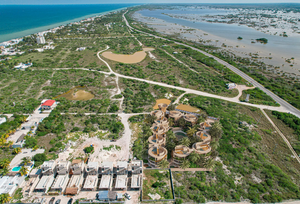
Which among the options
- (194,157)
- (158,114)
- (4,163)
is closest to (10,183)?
(4,163)

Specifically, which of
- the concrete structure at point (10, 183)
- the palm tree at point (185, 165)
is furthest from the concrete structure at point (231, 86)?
the concrete structure at point (10, 183)

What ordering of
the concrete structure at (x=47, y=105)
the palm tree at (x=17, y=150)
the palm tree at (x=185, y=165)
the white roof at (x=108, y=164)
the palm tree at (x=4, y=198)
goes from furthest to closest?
the concrete structure at (x=47, y=105), the palm tree at (x=17, y=150), the palm tree at (x=185, y=165), the white roof at (x=108, y=164), the palm tree at (x=4, y=198)

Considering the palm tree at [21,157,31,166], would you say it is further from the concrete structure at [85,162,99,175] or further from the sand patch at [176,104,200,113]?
the sand patch at [176,104,200,113]

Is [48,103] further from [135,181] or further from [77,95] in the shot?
[135,181]

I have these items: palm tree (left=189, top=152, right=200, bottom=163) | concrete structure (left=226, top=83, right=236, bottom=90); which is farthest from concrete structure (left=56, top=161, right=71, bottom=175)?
concrete structure (left=226, top=83, right=236, bottom=90)

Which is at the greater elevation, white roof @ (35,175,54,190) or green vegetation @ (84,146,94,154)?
white roof @ (35,175,54,190)

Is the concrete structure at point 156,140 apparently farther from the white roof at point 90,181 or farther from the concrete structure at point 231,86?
the concrete structure at point 231,86
